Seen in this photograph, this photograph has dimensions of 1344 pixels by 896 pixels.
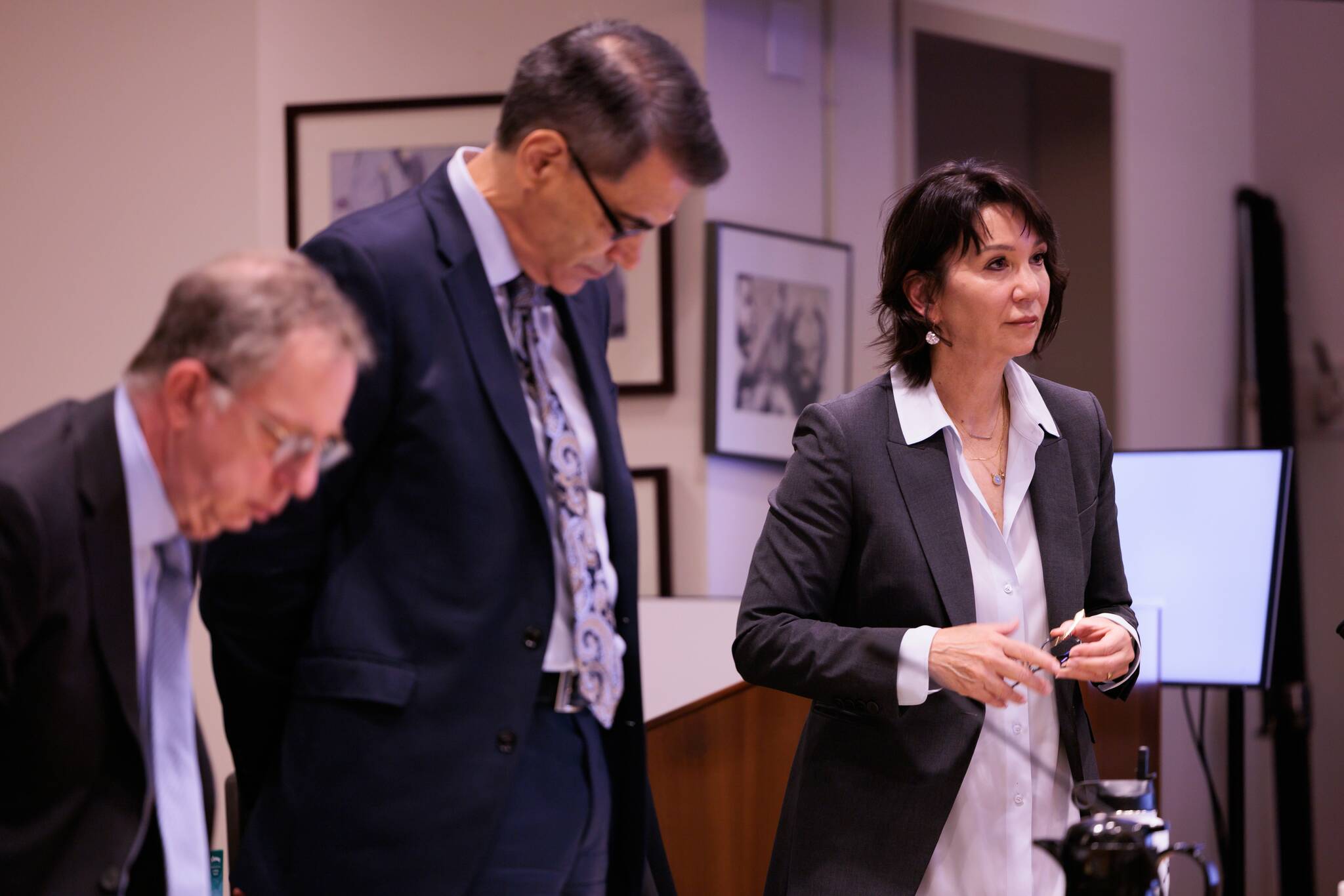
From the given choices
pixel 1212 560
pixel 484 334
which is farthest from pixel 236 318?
pixel 1212 560

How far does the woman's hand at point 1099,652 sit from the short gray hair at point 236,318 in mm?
996

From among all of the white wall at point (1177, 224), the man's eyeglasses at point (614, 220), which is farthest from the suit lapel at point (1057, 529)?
the white wall at point (1177, 224)

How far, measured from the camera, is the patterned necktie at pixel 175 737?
134 cm

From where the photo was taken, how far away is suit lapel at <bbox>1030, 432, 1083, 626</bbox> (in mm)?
1982

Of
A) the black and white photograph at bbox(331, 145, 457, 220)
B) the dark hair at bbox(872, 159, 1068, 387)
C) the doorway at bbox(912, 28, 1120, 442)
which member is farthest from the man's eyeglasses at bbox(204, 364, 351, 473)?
the doorway at bbox(912, 28, 1120, 442)

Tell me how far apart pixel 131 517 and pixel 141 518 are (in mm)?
11

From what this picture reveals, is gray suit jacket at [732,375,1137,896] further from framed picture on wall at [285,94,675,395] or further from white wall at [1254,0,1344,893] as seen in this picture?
white wall at [1254,0,1344,893]

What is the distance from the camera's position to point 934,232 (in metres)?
2.09

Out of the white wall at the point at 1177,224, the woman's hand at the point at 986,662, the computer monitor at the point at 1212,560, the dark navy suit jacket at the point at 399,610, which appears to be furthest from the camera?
the white wall at the point at 1177,224

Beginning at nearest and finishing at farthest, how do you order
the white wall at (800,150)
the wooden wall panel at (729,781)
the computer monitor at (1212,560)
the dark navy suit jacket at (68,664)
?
the dark navy suit jacket at (68,664)
the wooden wall panel at (729,781)
the computer monitor at (1212,560)
the white wall at (800,150)

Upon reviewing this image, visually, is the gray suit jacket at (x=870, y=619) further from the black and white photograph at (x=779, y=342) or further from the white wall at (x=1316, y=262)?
the white wall at (x=1316, y=262)

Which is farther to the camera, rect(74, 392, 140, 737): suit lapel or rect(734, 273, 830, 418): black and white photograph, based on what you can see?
rect(734, 273, 830, 418): black and white photograph

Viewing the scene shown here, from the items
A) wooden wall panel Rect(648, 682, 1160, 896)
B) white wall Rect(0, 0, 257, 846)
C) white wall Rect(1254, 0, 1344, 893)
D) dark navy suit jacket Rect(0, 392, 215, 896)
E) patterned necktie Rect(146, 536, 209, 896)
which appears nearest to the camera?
dark navy suit jacket Rect(0, 392, 215, 896)

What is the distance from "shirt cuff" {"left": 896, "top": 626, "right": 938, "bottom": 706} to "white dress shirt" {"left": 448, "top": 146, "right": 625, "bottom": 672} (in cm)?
37
